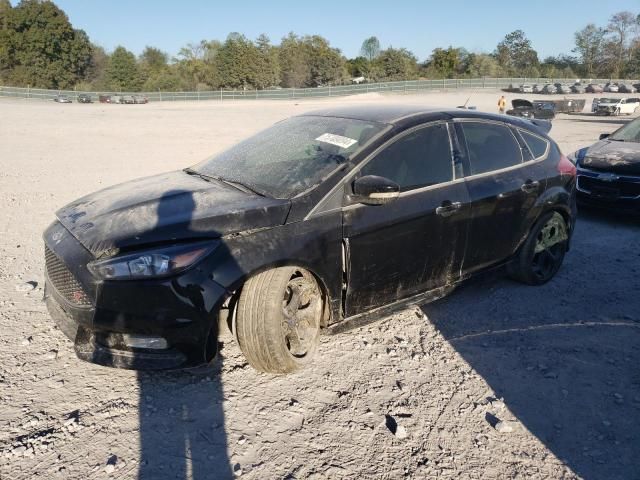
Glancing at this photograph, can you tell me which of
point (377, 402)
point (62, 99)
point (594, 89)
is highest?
point (62, 99)

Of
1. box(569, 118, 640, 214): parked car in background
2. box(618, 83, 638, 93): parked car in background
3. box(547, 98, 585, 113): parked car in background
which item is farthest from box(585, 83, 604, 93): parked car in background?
box(569, 118, 640, 214): parked car in background

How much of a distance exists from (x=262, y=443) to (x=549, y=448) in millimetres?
1511

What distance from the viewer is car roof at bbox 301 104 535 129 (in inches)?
154

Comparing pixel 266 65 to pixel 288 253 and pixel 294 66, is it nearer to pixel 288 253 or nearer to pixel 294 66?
pixel 294 66

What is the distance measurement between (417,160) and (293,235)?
1239 millimetres

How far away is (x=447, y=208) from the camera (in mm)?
3783

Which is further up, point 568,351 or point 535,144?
point 535,144

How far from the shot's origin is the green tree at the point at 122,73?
72.9 meters

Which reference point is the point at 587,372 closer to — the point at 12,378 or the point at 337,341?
the point at 337,341

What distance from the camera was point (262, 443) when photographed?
2.71m

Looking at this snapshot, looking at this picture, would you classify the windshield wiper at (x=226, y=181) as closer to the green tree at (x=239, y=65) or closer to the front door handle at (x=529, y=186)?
the front door handle at (x=529, y=186)

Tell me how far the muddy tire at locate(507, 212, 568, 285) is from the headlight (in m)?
2.96

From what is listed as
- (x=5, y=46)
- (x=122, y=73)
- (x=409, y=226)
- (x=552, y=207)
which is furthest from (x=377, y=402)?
(x=5, y=46)

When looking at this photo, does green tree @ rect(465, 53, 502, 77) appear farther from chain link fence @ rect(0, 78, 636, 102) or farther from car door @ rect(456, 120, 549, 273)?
car door @ rect(456, 120, 549, 273)
